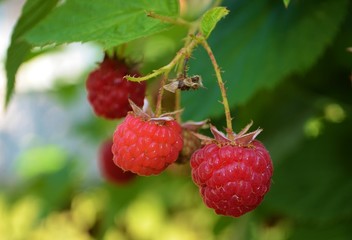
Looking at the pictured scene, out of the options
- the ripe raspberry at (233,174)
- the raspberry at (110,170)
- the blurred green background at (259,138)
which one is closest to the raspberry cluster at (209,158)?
the ripe raspberry at (233,174)

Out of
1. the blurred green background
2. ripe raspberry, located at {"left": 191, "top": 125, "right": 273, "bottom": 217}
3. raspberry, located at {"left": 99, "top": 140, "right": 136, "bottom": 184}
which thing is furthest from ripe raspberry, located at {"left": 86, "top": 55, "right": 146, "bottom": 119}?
raspberry, located at {"left": 99, "top": 140, "right": 136, "bottom": 184}

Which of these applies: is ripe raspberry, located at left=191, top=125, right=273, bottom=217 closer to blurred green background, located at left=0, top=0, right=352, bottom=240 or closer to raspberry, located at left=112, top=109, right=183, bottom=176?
raspberry, located at left=112, top=109, right=183, bottom=176

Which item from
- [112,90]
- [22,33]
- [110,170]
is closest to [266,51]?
[112,90]

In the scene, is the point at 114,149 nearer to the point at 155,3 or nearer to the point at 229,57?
the point at 155,3

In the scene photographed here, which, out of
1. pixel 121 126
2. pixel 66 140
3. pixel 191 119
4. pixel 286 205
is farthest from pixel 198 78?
pixel 66 140

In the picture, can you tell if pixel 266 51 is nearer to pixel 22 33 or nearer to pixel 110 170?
pixel 22 33

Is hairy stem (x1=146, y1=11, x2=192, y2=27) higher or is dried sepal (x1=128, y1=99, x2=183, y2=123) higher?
hairy stem (x1=146, y1=11, x2=192, y2=27)
